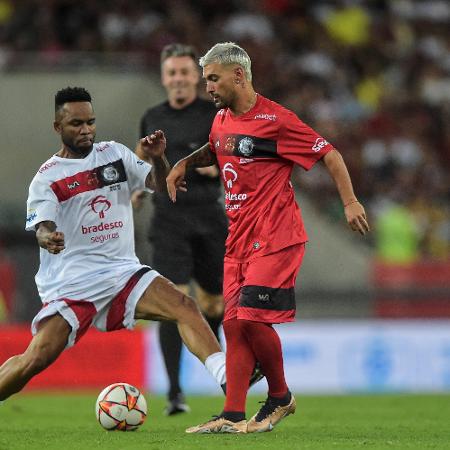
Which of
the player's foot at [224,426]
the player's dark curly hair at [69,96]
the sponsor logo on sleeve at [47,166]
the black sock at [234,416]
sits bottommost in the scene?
the player's foot at [224,426]

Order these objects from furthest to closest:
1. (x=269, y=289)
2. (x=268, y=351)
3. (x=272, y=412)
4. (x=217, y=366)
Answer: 1. (x=217, y=366)
2. (x=272, y=412)
3. (x=268, y=351)
4. (x=269, y=289)

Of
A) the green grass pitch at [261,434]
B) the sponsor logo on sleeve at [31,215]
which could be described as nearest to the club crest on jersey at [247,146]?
the sponsor logo on sleeve at [31,215]

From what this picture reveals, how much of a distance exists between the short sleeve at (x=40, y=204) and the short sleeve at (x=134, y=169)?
1.87ft

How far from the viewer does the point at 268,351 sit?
7223mm

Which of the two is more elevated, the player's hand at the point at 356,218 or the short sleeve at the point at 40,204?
the short sleeve at the point at 40,204

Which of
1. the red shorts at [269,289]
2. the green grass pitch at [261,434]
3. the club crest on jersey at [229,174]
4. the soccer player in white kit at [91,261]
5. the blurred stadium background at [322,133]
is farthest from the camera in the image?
the blurred stadium background at [322,133]

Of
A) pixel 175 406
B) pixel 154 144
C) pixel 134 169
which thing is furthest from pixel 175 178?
pixel 175 406

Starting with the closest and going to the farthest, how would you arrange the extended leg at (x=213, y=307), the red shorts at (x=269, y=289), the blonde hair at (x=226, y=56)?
the red shorts at (x=269, y=289) → the blonde hair at (x=226, y=56) → the extended leg at (x=213, y=307)

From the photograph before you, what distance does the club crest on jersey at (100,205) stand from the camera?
7590 millimetres

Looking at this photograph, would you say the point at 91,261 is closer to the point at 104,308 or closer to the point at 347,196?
the point at 104,308

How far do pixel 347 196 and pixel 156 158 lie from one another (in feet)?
4.24

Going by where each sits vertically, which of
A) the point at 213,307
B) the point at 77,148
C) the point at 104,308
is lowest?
the point at 213,307

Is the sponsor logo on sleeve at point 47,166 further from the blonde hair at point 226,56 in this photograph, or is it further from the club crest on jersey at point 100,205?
the blonde hair at point 226,56

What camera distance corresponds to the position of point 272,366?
7.28m
